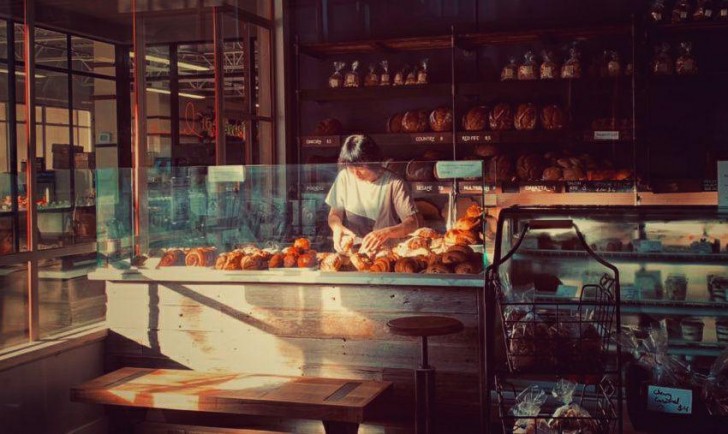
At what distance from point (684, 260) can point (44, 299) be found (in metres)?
2.75

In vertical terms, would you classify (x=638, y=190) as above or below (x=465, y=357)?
above

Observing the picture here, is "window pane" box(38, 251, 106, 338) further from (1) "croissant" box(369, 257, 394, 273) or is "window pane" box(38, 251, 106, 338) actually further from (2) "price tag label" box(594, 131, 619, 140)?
(2) "price tag label" box(594, 131, 619, 140)

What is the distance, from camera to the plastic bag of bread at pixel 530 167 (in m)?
5.45

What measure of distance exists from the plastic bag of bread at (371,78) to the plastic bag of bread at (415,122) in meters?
0.34

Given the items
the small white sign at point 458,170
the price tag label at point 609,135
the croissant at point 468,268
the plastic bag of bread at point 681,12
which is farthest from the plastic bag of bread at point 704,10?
the croissant at point 468,268

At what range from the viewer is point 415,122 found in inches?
227

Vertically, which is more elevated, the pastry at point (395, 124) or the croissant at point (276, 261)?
the pastry at point (395, 124)

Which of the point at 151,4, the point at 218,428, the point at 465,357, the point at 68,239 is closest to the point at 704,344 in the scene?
the point at 465,357

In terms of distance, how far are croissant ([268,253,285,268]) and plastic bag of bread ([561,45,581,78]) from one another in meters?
2.63

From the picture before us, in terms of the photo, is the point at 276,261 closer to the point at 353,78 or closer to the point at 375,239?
the point at 375,239

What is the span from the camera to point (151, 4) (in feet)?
17.5

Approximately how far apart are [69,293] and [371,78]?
2753 mm

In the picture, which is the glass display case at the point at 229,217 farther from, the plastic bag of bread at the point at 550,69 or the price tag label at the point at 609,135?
the plastic bag of bread at the point at 550,69

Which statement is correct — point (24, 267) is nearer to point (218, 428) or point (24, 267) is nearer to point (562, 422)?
point (218, 428)
